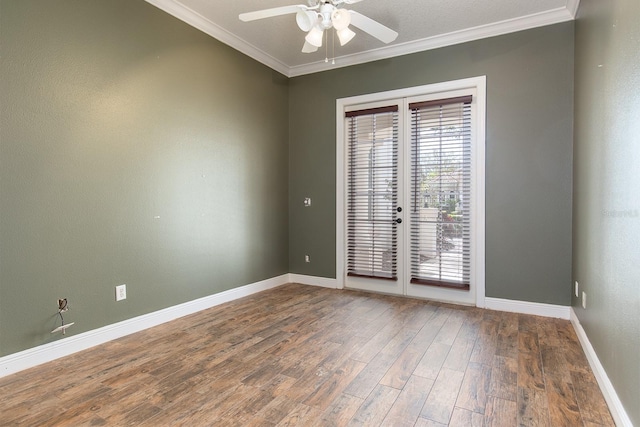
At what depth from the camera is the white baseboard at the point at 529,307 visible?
336 centimetres

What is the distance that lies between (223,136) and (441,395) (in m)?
3.17

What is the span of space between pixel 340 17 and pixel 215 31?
6.06 feet

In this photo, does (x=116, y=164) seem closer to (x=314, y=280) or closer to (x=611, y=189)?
(x=314, y=280)

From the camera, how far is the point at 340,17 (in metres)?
2.39

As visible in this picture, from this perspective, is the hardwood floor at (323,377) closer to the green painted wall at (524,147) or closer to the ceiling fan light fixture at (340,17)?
the green painted wall at (524,147)

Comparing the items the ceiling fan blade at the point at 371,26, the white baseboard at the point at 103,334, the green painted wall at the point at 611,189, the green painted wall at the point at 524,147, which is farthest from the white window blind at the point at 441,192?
the white baseboard at the point at 103,334

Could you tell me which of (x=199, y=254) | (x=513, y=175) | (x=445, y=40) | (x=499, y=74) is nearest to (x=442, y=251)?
(x=513, y=175)

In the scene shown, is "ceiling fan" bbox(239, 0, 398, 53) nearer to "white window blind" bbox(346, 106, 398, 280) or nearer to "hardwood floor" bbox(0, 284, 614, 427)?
"white window blind" bbox(346, 106, 398, 280)

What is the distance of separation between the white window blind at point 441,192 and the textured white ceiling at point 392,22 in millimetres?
703

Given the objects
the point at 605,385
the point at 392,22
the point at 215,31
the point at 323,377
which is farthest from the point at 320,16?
the point at 605,385

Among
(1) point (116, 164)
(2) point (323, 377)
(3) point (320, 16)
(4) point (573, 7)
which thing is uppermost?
(4) point (573, 7)

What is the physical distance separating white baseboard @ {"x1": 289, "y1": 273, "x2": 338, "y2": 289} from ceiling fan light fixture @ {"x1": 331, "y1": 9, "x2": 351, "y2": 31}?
10.1 feet

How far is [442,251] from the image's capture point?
3922 millimetres

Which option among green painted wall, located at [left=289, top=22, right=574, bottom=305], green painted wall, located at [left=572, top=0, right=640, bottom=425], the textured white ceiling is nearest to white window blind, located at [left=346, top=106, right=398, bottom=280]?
green painted wall, located at [left=289, top=22, right=574, bottom=305]
